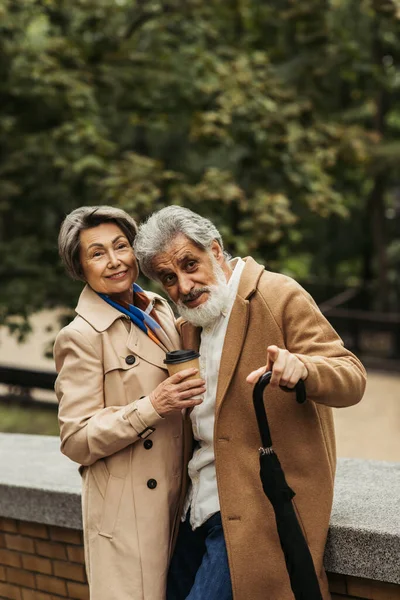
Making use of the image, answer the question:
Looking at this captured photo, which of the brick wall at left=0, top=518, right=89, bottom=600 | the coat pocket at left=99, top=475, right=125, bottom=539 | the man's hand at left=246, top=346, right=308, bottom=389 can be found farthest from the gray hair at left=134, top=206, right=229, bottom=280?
the brick wall at left=0, top=518, right=89, bottom=600

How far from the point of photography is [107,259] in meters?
2.45

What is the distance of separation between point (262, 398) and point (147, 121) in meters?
6.84

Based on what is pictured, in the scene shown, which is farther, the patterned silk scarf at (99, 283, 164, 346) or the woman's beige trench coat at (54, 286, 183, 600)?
the patterned silk scarf at (99, 283, 164, 346)

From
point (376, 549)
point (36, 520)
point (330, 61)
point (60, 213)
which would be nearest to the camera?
point (376, 549)

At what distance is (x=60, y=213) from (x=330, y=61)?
5541 mm

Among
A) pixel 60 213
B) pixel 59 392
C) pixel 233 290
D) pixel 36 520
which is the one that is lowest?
pixel 36 520

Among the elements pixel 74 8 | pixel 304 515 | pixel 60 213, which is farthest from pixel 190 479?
pixel 74 8

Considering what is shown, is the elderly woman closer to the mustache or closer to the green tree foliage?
the mustache

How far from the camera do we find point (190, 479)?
8.22 feet

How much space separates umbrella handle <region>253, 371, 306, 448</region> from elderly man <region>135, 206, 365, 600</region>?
153 mm

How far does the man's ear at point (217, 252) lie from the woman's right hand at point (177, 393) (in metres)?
0.42

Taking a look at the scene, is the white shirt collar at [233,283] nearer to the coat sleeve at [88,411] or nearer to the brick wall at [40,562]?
the coat sleeve at [88,411]

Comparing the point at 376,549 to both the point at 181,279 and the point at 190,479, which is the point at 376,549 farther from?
the point at 181,279

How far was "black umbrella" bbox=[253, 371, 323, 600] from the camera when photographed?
2.04m
